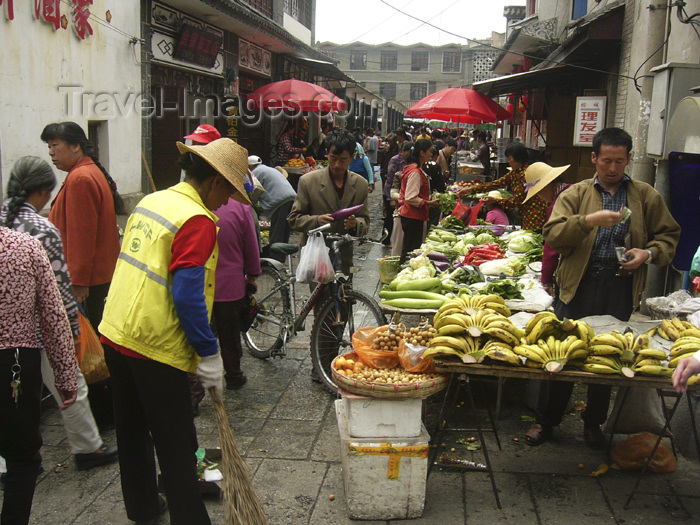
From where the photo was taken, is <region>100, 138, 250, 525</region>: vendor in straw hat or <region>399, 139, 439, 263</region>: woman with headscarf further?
<region>399, 139, 439, 263</region>: woman with headscarf

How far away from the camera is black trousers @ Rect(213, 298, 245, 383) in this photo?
5.08 m

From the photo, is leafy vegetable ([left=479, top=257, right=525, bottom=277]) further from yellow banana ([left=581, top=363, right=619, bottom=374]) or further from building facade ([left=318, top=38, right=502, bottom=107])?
building facade ([left=318, top=38, right=502, bottom=107])

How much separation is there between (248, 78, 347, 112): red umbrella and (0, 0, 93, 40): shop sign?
6294mm

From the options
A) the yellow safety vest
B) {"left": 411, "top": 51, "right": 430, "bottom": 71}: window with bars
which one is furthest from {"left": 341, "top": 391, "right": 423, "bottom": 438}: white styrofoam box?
{"left": 411, "top": 51, "right": 430, "bottom": 71}: window with bars

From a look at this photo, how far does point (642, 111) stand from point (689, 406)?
12.9ft

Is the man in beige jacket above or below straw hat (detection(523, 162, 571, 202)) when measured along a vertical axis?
below

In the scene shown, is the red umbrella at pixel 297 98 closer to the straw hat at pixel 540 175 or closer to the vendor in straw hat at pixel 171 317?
the straw hat at pixel 540 175

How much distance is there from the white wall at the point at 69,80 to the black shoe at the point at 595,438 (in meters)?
6.68

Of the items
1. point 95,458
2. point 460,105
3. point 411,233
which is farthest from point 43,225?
point 460,105

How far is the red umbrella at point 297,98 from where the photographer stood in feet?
49.4

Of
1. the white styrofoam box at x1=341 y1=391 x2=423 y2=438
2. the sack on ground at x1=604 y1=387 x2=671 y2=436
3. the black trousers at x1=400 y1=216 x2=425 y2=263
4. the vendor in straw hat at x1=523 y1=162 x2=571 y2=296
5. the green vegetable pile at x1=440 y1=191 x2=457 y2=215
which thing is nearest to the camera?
the white styrofoam box at x1=341 y1=391 x2=423 y2=438

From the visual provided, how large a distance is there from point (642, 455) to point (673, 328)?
2.65ft

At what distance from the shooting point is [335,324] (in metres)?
5.27

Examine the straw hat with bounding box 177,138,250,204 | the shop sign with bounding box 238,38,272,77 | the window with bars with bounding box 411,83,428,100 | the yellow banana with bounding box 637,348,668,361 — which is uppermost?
the window with bars with bounding box 411,83,428,100
